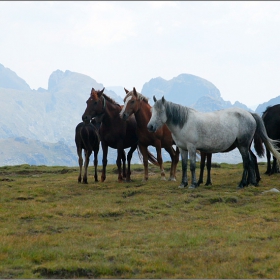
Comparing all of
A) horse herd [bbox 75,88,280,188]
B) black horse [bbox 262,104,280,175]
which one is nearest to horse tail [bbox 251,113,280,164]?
horse herd [bbox 75,88,280,188]

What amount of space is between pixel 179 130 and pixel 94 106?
12.5 feet

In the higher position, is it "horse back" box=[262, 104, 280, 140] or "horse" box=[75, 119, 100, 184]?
"horse back" box=[262, 104, 280, 140]

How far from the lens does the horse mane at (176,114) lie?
1498 centimetres

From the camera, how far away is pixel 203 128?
14961 millimetres

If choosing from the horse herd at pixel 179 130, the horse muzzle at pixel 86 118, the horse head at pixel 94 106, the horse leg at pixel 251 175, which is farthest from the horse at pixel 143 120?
the horse leg at pixel 251 175

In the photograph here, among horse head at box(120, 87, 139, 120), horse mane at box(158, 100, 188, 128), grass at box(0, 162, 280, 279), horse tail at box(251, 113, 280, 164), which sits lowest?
grass at box(0, 162, 280, 279)

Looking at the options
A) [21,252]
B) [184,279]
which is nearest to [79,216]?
[21,252]

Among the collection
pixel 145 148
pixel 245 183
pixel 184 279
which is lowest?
pixel 184 279

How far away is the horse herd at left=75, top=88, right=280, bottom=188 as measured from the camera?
1501 centimetres

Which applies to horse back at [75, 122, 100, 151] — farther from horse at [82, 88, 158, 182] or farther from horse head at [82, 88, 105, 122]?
horse head at [82, 88, 105, 122]

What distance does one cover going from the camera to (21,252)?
341 inches

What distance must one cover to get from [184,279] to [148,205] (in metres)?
5.54

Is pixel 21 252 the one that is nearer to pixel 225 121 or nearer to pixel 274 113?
pixel 225 121

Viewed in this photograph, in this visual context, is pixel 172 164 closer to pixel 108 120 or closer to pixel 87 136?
pixel 108 120
